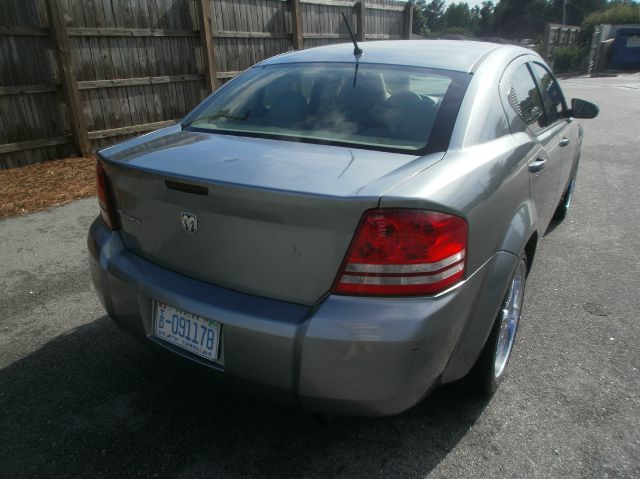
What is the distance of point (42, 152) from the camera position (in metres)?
6.78

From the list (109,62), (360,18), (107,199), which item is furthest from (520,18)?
(107,199)

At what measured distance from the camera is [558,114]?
371 cm

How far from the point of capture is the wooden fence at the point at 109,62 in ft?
21.0

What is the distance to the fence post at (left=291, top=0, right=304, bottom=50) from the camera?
9922mm

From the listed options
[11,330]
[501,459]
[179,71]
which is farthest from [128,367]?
[179,71]

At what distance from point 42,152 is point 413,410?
6314 mm

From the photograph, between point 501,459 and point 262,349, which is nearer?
point 262,349

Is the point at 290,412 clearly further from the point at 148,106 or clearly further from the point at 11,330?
the point at 148,106

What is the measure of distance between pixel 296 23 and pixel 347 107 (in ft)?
27.6

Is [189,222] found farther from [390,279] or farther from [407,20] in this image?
[407,20]

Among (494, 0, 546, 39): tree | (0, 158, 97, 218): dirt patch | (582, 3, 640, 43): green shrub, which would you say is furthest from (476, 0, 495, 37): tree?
(0, 158, 97, 218): dirt patch

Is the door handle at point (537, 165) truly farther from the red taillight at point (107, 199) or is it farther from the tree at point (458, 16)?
the tree at point (458, 16)

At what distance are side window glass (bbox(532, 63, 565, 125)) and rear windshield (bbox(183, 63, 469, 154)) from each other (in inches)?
51.4

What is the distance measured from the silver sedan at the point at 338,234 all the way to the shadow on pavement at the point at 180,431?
37cm
